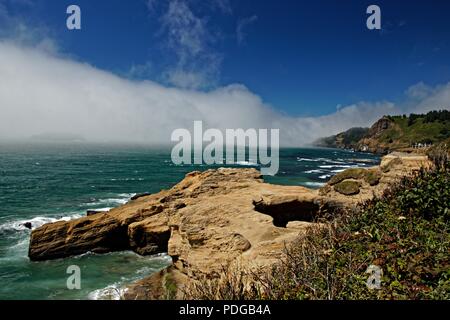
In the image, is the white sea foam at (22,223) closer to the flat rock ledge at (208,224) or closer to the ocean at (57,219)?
the ocean at (57,219)

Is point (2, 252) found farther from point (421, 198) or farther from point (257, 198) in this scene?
point (421, 198)

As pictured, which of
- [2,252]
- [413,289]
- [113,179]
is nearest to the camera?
[413,289]

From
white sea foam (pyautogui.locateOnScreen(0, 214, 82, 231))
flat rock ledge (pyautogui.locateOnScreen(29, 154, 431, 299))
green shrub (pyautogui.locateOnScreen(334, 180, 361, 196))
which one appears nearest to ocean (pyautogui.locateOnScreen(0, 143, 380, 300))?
white sea foam (pyautogui.locateOnScreen(0, 214, 82, 231))

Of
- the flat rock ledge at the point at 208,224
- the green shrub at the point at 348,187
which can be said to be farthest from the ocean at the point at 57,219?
the green shrub at the point at 348,187

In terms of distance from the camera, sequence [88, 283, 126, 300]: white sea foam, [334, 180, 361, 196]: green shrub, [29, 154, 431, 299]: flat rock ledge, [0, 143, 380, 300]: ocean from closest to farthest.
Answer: [29, 154, 431, 299]: flat rock ledge < [88, 283, 126, 300]: white sea foam < [0, 143, 380, 300]: ocean < [334, 180, 361, 196]: green shrub

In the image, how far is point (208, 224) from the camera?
51.4 ft

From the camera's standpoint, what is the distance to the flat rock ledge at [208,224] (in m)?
13.5

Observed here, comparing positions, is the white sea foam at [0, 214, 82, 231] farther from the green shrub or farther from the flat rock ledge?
the green shrub

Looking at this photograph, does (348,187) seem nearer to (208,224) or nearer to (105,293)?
(208,224)

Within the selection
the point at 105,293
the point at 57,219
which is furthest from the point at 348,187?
the point at 57,219

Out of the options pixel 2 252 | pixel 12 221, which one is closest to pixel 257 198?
pixel 2 252

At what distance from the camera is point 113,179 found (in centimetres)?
7044

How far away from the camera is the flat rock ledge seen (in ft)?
44.4
